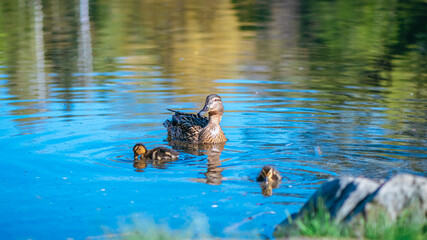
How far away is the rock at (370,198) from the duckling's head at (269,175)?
1661 millimetres

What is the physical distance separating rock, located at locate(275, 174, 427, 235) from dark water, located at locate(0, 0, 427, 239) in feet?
2.48

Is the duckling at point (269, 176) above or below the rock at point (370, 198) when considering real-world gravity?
below

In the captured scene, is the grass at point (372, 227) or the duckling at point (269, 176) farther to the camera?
the duckling at point (269, 176)

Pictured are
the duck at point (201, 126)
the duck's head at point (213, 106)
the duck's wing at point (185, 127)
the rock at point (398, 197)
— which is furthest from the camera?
the duck's wing at point (185, 127)

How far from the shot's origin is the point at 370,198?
585 cm

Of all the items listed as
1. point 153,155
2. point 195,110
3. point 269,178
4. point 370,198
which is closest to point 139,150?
point 153,155

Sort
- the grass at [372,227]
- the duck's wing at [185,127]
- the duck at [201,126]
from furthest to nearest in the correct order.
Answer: the duck's wing at [185,127] → the duck at [201,126] → the grass at [372,227]

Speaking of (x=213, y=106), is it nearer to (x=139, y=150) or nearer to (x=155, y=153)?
(x=155, y=153)

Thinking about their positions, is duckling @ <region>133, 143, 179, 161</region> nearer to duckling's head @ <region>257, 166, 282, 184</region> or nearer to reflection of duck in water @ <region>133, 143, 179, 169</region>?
reflection of duck in water @ <region>133, 143, 179, 169</region>

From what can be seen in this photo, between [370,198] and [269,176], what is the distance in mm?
2177

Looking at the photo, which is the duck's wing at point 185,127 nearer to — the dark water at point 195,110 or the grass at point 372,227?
the dark water at point 195,110

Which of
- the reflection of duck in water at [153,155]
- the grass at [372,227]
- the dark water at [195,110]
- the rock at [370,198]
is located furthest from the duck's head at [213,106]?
the grass at [372,227]

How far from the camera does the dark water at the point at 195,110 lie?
288 inches

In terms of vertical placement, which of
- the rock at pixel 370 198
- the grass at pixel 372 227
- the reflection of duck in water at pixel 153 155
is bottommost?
the reflection of duck in water at pixel 153 155
